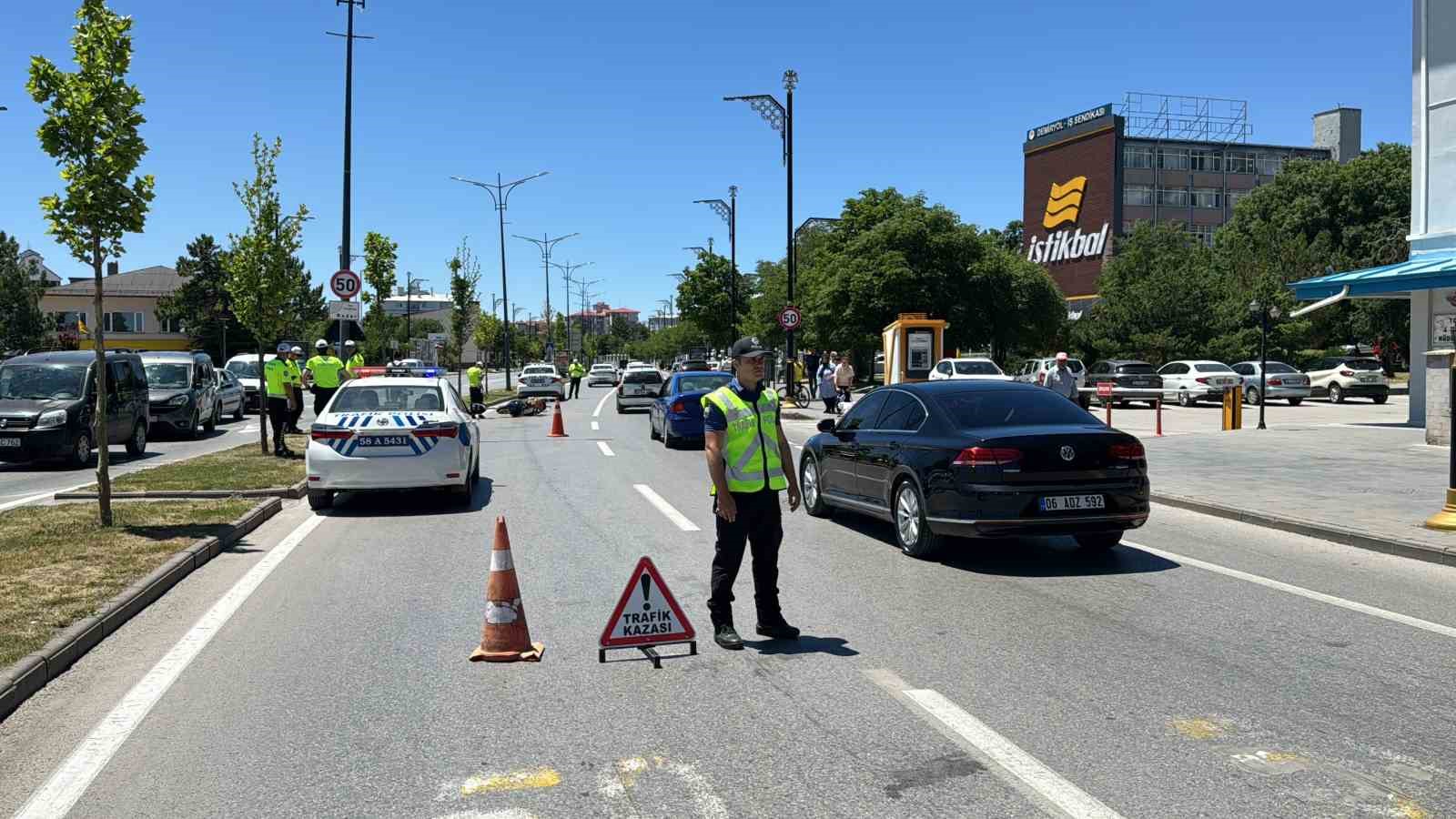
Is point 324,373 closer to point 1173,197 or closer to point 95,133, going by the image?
point 95,133

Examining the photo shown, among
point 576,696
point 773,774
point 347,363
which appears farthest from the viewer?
point 347,363

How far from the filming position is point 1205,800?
4004 millimetres

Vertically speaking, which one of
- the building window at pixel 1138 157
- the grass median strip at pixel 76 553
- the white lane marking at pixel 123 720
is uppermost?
the building window at pixel 1138 157

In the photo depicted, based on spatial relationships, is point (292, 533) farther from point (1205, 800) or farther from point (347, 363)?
point (347, 363)

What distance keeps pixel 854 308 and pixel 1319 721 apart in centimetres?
4461

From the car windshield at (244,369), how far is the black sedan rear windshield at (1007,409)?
100 feet

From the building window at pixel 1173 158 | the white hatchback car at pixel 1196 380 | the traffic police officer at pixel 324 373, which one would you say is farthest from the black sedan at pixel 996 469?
the building window at pixel 1173 158

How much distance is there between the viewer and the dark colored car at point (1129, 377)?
3700cm

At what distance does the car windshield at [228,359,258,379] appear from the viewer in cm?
3528

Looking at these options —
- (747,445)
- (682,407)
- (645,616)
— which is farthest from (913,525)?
(682,407)

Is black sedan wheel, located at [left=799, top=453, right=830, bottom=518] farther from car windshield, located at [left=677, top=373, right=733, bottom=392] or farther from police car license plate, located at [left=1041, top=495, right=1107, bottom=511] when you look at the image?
car windshield, located at [left=677, top=373, right=733, bottom=392]

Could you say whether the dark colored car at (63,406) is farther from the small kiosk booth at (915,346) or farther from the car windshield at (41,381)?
the small kiosk booth at (915,346)

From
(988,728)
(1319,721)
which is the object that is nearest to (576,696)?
(988,728)

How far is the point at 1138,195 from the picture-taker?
76.2 metres
